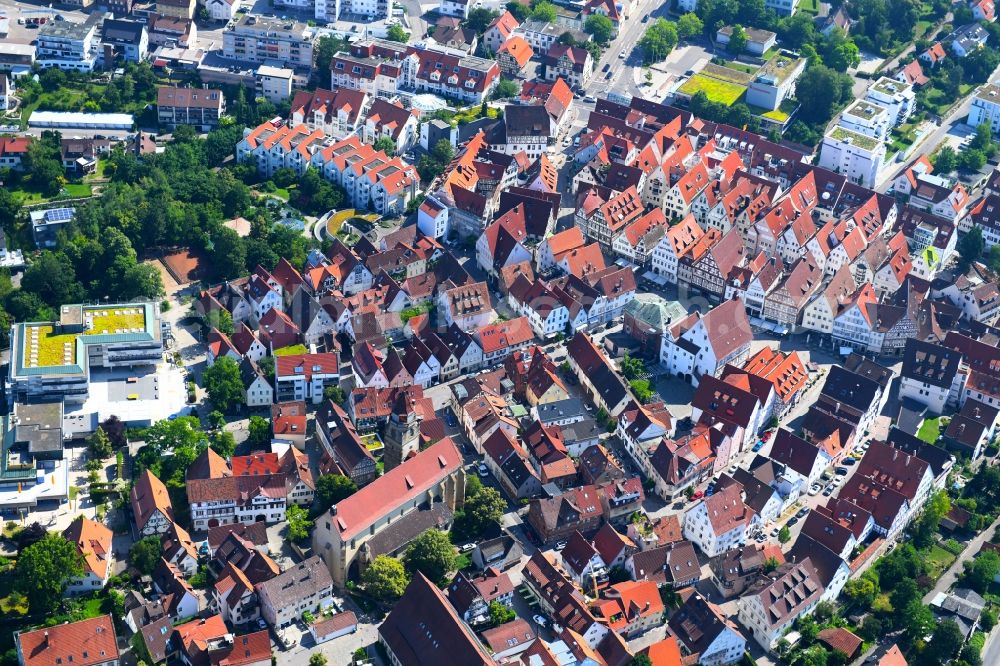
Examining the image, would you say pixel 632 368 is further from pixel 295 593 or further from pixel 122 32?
pixel 122 32

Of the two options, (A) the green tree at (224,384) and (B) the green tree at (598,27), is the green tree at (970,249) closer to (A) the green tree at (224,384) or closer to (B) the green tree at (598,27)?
(B) the green tree at (598,27)

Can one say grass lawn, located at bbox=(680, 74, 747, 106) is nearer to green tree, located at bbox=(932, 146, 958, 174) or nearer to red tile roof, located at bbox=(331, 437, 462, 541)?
green tree, located at bbox=(932, 146, 958, 174)

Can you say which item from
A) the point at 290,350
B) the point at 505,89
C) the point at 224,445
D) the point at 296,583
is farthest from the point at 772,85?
the point at 296,583

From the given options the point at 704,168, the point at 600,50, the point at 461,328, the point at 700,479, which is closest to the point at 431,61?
the point at 600,50

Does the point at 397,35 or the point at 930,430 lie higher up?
the point at 397,35

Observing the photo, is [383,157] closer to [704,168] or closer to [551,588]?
[704,168]

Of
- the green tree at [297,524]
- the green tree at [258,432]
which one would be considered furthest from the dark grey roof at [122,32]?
the green tree at [297,524]

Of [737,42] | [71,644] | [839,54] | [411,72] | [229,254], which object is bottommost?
[71,644]

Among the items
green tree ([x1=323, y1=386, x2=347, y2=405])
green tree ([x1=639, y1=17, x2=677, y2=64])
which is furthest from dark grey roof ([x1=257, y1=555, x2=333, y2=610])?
green tree ([x1=639, y1=17, x2=677, y2=64])
